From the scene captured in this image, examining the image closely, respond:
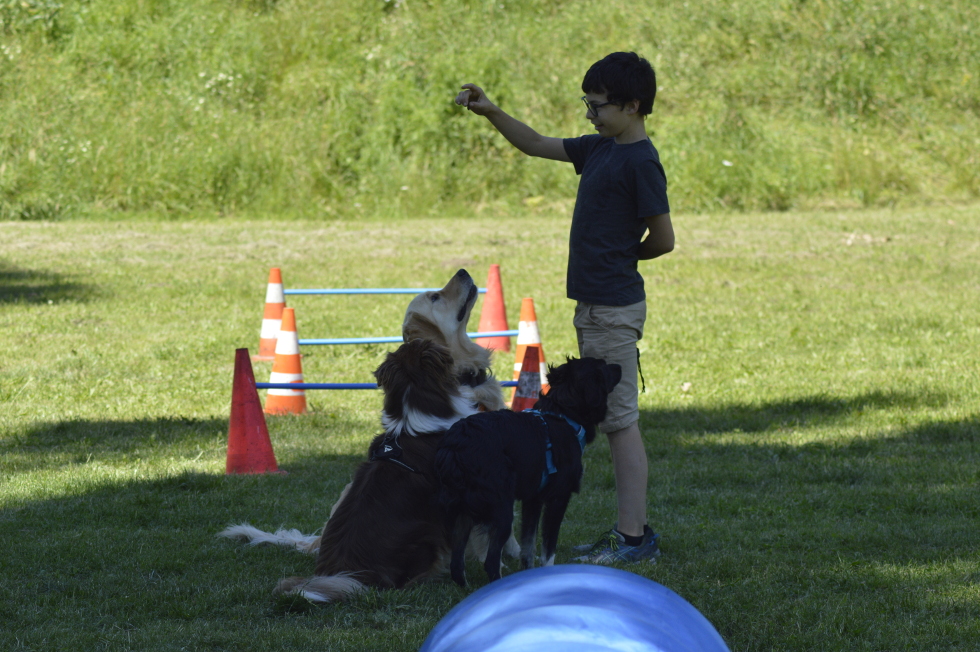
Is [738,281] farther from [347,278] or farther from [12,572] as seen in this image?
[12,572]

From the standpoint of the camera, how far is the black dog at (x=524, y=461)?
3.84 metres

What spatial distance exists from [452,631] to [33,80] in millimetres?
20666

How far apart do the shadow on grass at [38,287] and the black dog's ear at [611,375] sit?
28.2ft

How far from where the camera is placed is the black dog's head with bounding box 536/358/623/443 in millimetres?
4199

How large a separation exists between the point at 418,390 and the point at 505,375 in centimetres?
448

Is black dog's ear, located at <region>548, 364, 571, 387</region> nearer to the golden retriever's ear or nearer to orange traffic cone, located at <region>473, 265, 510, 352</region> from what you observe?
the golden retriever's ear

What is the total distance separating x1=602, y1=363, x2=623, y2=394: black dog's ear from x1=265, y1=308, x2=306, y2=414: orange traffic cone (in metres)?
3.62

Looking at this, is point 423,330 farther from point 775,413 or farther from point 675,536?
point 775,413

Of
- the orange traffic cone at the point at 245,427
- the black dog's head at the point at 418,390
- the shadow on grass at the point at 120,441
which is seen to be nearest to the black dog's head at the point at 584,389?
the black dog's head at the point at 418,390

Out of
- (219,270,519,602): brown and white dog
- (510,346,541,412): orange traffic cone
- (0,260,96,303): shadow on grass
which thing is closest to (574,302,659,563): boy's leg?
(219,270,519,602): brown and white dog

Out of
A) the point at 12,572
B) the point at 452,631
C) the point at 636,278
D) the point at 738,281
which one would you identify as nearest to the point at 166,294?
the point at 738,281

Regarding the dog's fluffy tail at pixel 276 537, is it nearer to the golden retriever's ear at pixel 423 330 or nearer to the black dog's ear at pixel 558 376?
the golden retriever's ear at pixel 423 330

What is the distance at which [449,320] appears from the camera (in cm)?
490

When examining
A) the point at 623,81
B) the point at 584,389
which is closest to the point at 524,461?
the point at 584,389
